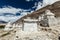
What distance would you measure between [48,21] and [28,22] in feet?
20.0

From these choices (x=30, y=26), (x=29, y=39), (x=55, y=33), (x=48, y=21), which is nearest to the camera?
(x=29, y=39)

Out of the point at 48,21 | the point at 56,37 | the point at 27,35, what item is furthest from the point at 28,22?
the point at 48,21

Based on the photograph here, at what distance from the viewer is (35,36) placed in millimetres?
13734

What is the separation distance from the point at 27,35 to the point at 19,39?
820 mm

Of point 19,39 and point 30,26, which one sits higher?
point 30,26

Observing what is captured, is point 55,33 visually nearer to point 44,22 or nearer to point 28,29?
point 28,29

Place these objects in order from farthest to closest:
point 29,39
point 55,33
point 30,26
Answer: point 30,26
point 55,33
point 29,39

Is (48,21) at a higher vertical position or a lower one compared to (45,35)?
higher

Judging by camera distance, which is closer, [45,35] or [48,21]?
[45,35]

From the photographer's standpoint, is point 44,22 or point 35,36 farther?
point 44,22

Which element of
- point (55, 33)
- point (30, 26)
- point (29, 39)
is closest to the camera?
point (29, 39)

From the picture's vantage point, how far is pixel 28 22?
1614 cm

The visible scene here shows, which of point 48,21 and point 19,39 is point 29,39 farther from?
point 48,21

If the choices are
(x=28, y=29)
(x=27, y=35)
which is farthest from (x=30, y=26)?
(x=27, y=35)
